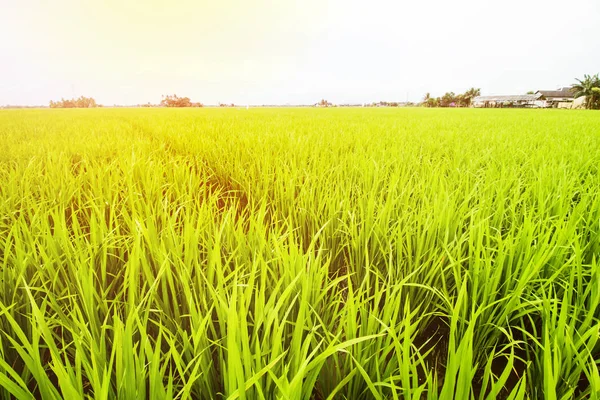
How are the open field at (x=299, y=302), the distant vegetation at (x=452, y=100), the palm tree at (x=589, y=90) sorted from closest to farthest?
the open field at (x=299, y=302) → the palm tree at (x=589, y=90) → the distant vegetation at (x=452, y=100)

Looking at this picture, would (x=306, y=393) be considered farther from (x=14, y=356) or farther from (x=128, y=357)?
(x=14, y=356)

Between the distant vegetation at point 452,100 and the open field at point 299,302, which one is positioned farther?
the distant vegetation at point 452,100

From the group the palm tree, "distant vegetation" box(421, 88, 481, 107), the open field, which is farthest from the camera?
"distant vegetation" box(421, 88, 481, 107)

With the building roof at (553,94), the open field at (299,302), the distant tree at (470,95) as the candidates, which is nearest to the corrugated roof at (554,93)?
the building roof at (553,94)

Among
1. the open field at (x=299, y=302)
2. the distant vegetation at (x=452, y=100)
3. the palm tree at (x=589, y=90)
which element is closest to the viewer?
the open field at (x=299, y=302)

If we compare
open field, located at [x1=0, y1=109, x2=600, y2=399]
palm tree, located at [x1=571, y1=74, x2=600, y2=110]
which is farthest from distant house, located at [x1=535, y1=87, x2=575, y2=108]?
open field, located at [x1=0, y1=109, x2=600, y2=399]

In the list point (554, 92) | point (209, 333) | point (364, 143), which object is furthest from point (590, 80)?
point (209, 333)

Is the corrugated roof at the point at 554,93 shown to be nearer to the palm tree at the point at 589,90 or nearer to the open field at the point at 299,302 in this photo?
the palm tree at the point at 589,90

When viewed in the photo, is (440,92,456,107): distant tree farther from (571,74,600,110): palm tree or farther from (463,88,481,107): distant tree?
(571,74,600,110): palm tree

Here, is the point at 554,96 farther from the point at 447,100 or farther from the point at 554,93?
the point at 447,100

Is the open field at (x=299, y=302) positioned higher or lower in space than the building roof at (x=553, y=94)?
lower

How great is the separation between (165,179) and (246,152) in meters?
0.86

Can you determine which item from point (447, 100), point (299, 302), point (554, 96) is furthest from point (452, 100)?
point (299, 302)

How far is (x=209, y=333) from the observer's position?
0.82 metres
